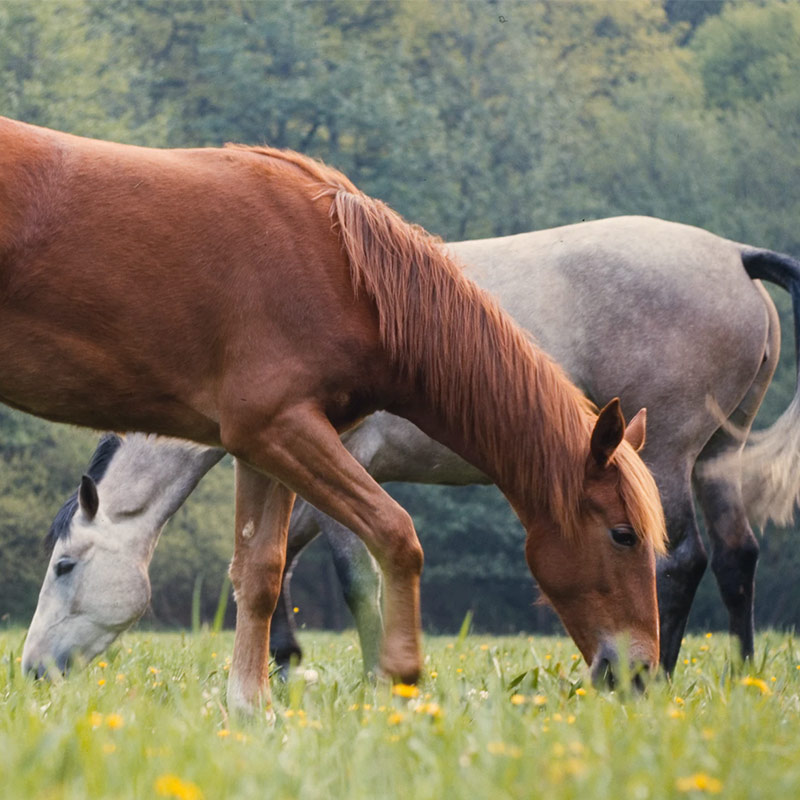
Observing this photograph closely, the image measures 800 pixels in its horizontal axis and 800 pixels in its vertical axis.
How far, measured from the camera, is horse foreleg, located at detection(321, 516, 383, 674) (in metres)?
5.93

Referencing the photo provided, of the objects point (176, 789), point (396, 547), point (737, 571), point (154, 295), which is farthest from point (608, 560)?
point (737, 571)

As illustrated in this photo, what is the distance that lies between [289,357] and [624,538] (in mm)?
1456

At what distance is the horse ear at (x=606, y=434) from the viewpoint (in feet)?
13.3

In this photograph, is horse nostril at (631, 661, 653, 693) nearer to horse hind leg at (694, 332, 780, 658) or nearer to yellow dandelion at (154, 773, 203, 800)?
horse hind leg at (694, 332, 780, 658)

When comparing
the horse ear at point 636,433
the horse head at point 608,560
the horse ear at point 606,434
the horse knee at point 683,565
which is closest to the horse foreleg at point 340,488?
the horse head at point 608,560

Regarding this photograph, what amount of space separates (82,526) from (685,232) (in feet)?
13.1

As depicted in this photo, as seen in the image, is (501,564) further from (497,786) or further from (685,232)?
(497,786)

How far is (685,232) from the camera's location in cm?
684

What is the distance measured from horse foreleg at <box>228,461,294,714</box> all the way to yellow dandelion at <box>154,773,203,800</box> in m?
2.04

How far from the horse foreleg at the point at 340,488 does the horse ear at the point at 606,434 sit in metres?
0.80

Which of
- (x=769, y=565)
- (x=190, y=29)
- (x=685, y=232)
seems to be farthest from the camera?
(x=190, y=29)

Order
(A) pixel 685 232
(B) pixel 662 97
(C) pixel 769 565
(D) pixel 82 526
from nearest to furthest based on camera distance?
(D) pixel 82 526 → (A) pixel 685 232 → (C) pixel 769 565 → (B) pixel 662 97

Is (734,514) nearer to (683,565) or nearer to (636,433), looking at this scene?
(683,565)

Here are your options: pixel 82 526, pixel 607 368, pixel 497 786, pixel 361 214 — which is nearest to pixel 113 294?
pixel 361 214
